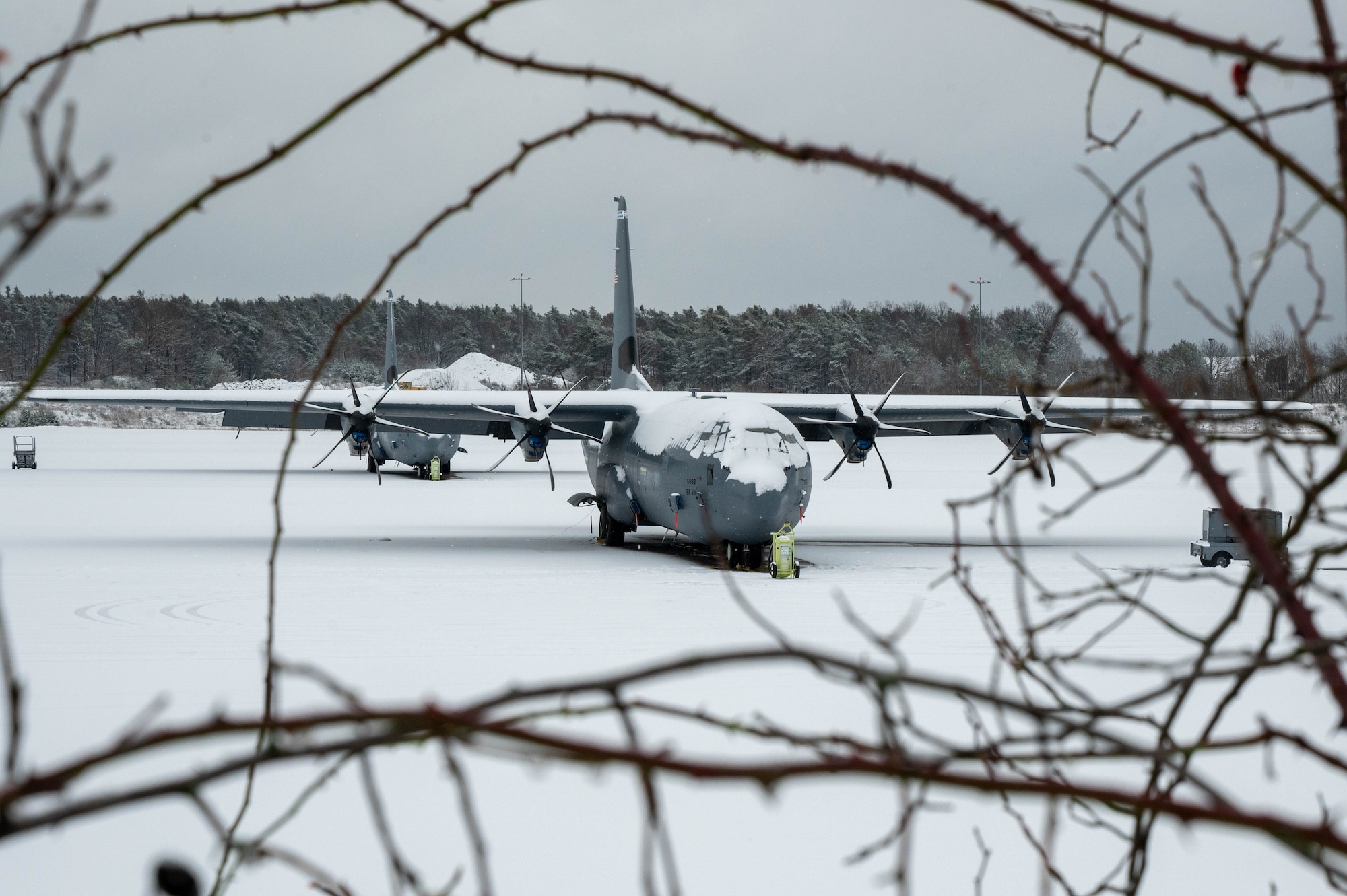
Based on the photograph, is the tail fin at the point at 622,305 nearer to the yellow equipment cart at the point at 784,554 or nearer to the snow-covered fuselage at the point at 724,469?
the snow-covered fuselage at the point at 724,469

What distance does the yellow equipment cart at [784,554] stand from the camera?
55.8ft

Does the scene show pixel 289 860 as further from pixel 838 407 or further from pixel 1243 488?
pixel 1243 488

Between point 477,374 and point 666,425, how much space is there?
6813 cm

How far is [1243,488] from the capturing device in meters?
42.5

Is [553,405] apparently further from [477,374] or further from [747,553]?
[477,374]

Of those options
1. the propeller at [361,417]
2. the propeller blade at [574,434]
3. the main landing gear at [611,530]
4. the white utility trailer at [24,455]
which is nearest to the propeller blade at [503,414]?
the propeller blade at [574,434]

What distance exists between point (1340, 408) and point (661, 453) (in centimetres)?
1572

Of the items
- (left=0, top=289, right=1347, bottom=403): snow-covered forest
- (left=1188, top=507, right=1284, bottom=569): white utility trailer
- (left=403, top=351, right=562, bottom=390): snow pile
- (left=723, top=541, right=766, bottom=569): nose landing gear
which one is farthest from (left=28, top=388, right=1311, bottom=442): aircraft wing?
(left=403, top=351, right=562, bottom=390): snow pile

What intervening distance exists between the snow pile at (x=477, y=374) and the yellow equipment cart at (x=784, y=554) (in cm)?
5533

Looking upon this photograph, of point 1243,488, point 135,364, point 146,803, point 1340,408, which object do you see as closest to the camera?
Answer: point 146,803

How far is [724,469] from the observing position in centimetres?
1645

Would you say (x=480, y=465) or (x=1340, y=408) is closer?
(x=1340, y=408)

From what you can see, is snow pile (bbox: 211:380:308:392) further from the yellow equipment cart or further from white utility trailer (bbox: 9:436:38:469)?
the yellow equipment cart

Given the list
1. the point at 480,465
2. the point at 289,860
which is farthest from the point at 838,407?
the point at 480,465
